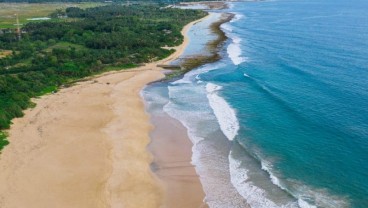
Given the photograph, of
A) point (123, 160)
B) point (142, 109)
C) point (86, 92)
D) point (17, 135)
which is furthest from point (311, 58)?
point (17, 135)

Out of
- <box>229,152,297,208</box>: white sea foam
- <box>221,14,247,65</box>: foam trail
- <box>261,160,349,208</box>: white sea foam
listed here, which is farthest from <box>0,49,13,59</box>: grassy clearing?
<box>261,160,349,208</box>: white sea foam

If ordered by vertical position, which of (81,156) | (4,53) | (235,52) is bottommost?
(81,156)

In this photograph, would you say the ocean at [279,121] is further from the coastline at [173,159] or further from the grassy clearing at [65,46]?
the grassy clearing at [65,46]

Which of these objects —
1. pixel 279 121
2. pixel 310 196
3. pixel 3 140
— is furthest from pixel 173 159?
pixel 3 140

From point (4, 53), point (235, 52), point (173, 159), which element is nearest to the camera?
point (173, 159)

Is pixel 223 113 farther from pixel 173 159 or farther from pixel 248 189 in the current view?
pixel 248 189

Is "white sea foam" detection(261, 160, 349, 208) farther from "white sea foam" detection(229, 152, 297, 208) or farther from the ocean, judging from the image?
"white sea foam" detection(229, 152, 297, 208)
